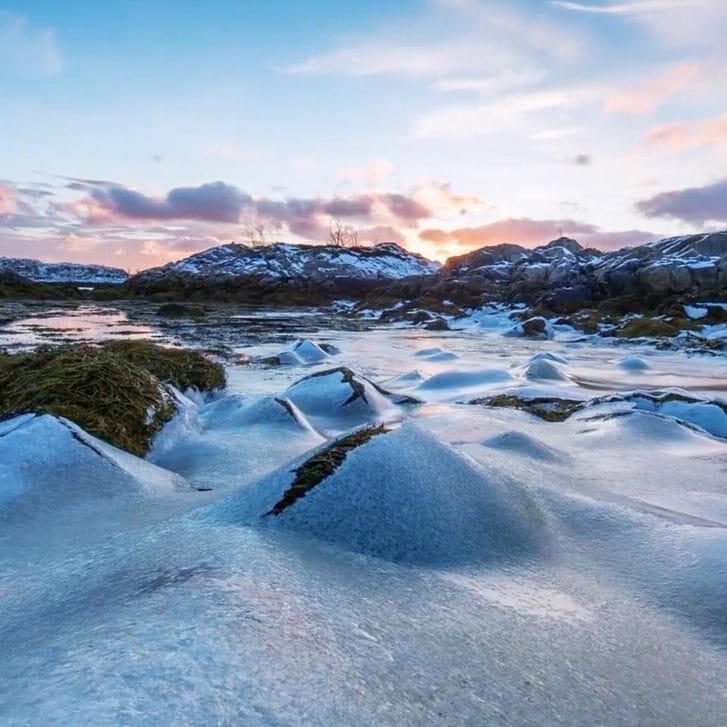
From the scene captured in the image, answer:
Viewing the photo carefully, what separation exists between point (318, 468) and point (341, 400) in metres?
3.76

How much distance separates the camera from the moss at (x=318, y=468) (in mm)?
2475

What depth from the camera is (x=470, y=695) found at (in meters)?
1.51

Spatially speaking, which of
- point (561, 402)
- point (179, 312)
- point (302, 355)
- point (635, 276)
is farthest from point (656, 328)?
point (179, 312)

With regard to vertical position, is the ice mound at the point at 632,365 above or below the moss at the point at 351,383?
below

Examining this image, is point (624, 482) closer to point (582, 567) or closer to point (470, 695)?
point (582, 567)

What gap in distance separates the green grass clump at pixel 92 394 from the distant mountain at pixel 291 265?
61.5 meters

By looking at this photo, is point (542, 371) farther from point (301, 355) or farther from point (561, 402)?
point (301, 355)

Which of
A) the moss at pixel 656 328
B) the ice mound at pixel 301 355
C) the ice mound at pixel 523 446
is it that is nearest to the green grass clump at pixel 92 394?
the ice mound at pixel 523 446

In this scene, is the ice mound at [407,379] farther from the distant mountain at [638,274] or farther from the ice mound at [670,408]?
the distant mountain at [638,274]

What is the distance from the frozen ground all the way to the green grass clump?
1.06 ft

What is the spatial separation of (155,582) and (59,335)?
17.0 metres

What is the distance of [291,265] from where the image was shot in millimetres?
83188

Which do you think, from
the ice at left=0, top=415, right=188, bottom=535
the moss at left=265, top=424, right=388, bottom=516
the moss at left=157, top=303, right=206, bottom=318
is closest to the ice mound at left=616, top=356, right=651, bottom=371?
the moss at left=265, top=424, right=388, bottom=516

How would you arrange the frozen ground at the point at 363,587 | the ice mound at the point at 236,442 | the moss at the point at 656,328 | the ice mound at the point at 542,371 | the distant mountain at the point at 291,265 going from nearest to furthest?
the frozen ground at the point at 363,587 < the ice mound at the point at 236,442 < the ice mound at the point at 542,371 < the moss at the point at 656,328 < the distant mountain at the point at 291,265
